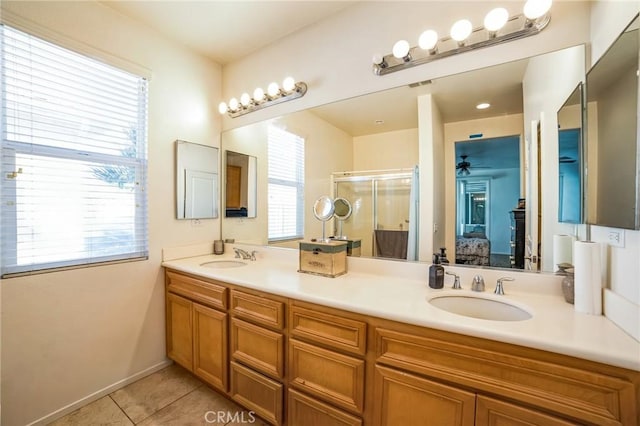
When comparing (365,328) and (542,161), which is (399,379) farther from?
(542,161)

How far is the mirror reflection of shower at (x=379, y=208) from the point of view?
166 centimetres

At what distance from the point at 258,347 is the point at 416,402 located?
34.2 inches

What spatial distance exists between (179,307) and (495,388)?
2021 mm

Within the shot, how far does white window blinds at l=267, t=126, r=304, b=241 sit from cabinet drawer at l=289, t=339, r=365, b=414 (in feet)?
3.20

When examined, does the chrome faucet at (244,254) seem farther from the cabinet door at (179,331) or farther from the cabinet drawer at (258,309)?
the cabinet drawer at (258,309)

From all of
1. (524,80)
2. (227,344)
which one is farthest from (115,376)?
(524,80)

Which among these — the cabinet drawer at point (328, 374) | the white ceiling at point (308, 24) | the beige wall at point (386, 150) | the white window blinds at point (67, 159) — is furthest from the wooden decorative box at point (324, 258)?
the white window blinds at point (67, 159)

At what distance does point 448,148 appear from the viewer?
1.55m

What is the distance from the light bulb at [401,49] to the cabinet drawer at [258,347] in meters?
1.71

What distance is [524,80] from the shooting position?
135cm

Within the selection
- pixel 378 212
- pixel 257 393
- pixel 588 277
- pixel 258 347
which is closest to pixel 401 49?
pixel 378 212

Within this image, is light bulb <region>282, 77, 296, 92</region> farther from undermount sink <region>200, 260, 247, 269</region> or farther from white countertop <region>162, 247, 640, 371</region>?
undermount sink <region>200, 260, 247, 269</region>

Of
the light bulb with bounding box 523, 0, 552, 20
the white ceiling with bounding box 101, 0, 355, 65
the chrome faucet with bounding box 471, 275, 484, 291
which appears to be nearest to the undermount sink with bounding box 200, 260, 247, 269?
the chrome faucet with bounding box 471, 275, 484, 291

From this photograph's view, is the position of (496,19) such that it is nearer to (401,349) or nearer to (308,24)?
(308,24)
